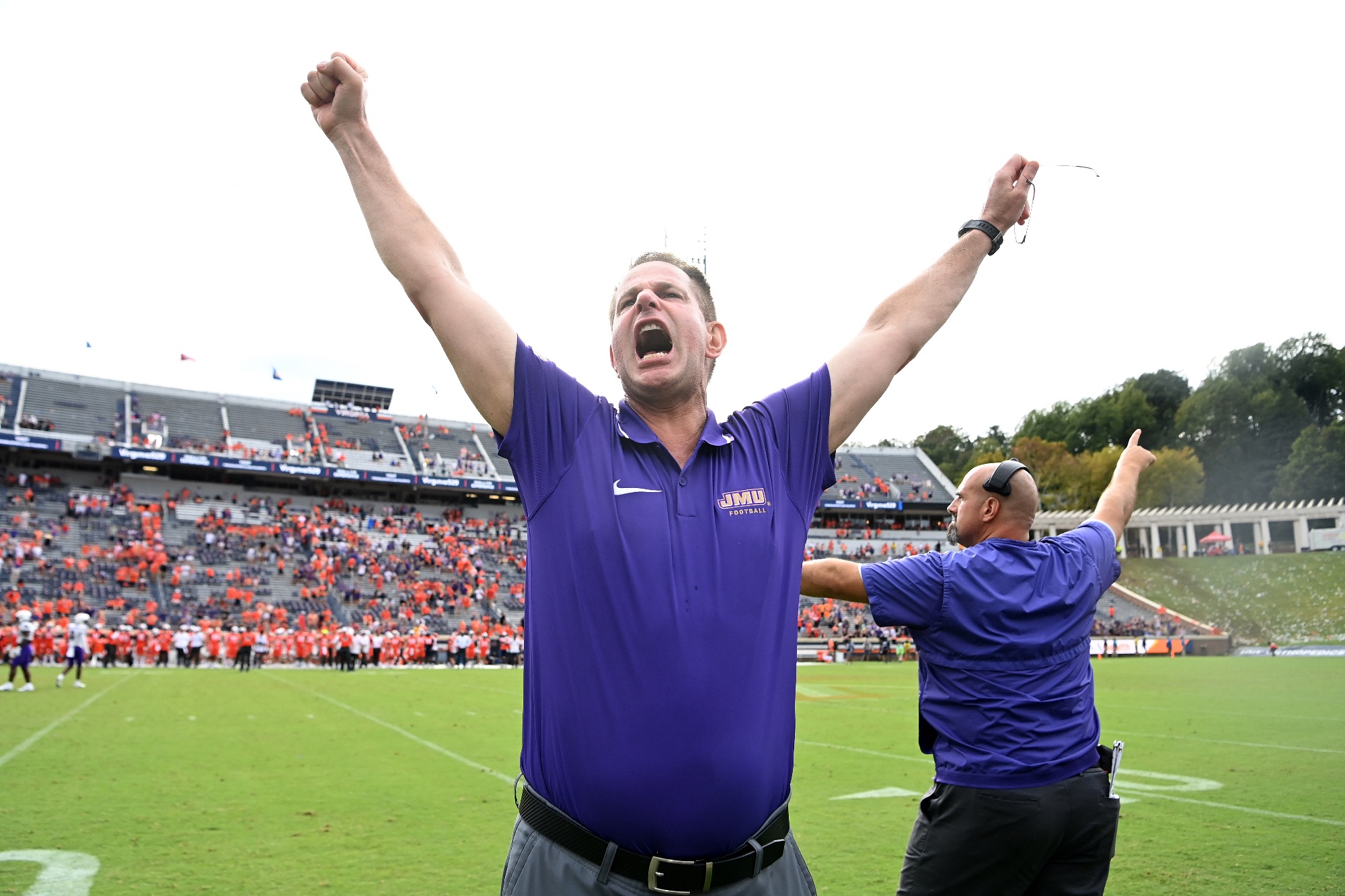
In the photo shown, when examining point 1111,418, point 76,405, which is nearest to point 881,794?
point 76,405

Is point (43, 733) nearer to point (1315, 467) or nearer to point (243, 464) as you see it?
point (243, 464)

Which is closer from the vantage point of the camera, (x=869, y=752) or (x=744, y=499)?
(x=744, y=499)

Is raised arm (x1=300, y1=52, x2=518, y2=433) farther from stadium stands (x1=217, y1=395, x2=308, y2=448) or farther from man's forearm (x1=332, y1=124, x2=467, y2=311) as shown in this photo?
stadium stands (x1=217, y1=395, x2=308, y2=448)

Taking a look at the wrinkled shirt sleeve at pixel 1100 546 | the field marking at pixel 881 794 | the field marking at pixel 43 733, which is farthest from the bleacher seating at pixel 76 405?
the wrinkled shirt sleeve at pixel 1100 546

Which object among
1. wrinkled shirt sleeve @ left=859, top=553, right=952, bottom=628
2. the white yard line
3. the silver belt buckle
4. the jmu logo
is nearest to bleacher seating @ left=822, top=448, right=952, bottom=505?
the white yard line

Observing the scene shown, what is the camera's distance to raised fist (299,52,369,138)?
227 centimetres

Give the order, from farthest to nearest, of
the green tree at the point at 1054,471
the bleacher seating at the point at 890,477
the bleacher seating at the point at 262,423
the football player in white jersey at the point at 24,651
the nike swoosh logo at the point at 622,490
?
the green tree at the point at 1054,471 < the bleacher seating at the point at 890,477 < the bleacher seating at the point at 262,423 < the football player in white jersey at the point at 24,651 < the nike swoosh logo at the point at 622,490

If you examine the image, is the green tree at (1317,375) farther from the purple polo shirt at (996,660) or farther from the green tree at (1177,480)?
the purple polo shirt at (996,660)

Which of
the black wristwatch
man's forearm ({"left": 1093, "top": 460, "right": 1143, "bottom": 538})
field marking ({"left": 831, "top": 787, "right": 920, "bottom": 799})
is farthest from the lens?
field marking ({"left": 831, "top": 787, "right": 920, "bottom": 799})

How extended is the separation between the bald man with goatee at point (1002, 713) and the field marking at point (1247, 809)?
5754mm

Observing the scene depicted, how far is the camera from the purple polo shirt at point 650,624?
76.9 inches

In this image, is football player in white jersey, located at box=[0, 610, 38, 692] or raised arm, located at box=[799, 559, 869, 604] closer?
raised arm, located at box=[799, 559, 869, 604]

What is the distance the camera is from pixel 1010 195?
2791 millimetres

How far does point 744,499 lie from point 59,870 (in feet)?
21.3
